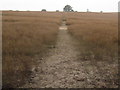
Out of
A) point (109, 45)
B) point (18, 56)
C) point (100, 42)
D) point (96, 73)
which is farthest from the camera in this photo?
point (100, 42)

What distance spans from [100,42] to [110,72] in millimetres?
6021

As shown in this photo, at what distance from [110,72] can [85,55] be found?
3228 millimetres

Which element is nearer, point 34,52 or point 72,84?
point 72,84

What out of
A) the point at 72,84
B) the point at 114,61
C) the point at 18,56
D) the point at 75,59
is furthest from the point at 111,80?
the point at 18,56

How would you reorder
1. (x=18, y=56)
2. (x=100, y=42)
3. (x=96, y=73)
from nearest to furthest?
1. (x=96, y=73)
2. (x=18, y=56)
3. (x=100, y=42)

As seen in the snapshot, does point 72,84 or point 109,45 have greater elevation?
point 109,45

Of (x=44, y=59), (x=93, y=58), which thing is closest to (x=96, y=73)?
(x=93, y=58)

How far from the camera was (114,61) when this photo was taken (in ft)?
35.9

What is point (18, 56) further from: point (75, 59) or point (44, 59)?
point (75, 59)

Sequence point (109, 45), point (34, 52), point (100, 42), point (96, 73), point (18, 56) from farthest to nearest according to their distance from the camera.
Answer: point (100, 42)
point (109, 45)
point (34, 52)
point (18, 56)
point (96, 73)

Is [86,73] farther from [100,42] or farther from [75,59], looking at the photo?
[100,42]

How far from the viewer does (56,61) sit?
11.2 meters

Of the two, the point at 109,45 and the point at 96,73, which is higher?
the point at 109,45

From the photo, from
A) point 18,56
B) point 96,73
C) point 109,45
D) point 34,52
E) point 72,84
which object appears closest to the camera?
point 72,84
